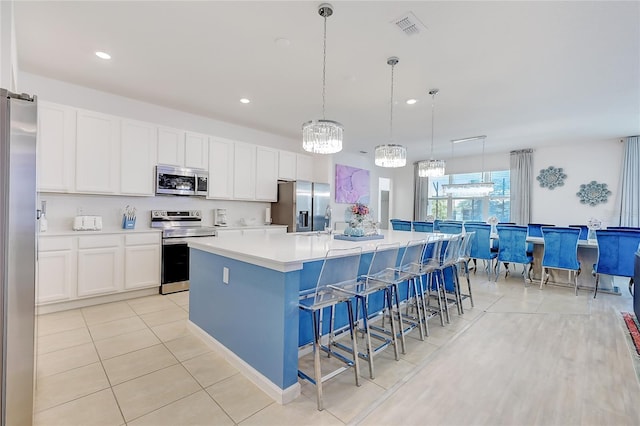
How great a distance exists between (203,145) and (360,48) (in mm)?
3052

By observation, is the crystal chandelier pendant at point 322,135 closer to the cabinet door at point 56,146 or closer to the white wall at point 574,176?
the cabinet door at point 56,146

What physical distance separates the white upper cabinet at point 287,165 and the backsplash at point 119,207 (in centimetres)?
85

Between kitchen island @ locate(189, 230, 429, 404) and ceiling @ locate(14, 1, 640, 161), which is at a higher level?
ceiling @ locate(14, 1, 640, 161)

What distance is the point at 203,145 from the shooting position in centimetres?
476

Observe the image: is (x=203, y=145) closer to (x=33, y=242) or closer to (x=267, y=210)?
(x=267, y=210)

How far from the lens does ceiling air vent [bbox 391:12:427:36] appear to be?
7.72 ft

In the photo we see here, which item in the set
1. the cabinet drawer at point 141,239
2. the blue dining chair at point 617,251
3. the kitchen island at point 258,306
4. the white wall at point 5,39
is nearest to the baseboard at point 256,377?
the kitchen island at point 258,306

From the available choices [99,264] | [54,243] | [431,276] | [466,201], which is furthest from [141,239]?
[466,201]

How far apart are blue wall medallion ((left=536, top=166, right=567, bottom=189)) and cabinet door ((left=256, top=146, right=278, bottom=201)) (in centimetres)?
647

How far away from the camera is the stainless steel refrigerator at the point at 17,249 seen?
1225 millimetres

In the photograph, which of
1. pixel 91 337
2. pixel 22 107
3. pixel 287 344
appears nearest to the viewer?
pixel 22 107

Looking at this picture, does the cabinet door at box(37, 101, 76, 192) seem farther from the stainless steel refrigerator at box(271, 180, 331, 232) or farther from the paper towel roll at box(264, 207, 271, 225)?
the stainless steel refrigerator at box(271, 180, 331, 232)

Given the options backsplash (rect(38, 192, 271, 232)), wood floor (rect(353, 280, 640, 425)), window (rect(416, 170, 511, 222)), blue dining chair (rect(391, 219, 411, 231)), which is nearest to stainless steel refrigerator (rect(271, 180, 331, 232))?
backsplash (rect(38, 192, 271, 232))

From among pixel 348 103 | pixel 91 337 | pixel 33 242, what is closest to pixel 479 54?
pixel 348 103
